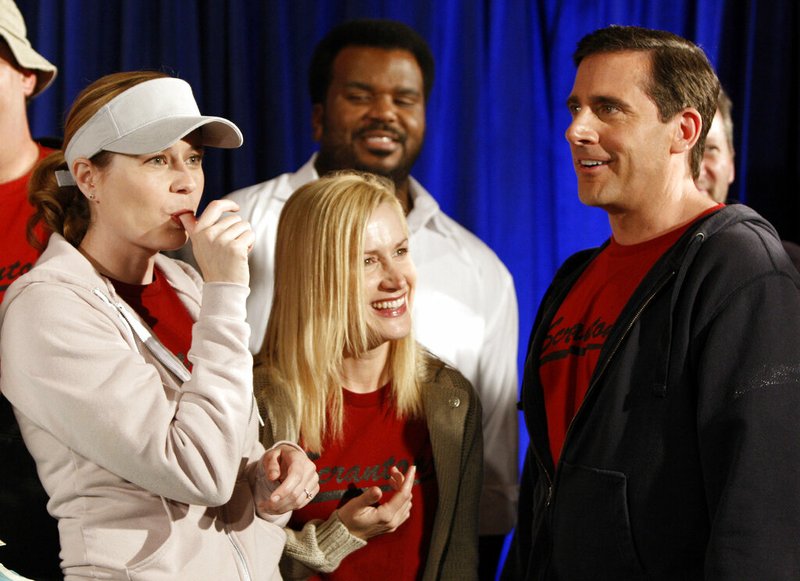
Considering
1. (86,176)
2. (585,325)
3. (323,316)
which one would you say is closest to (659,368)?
(585,325)

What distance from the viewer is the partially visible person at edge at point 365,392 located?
201 cm

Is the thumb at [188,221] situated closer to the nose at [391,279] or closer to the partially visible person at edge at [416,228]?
the nose at [391,279]

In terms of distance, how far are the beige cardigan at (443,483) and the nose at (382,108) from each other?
0.97m

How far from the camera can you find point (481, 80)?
3004 mm

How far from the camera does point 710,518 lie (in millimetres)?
1593

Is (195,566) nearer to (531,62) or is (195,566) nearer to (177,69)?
(177,69)

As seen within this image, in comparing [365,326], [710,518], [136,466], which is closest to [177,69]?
[365,326]

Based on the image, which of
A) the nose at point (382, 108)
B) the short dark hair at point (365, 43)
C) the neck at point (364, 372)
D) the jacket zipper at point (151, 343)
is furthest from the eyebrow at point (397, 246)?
the short dark hair at point (365, 43)

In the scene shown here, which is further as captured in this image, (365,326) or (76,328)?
(365,326)

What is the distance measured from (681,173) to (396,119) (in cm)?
111

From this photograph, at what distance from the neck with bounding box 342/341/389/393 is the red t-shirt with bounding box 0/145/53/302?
0.68 metres

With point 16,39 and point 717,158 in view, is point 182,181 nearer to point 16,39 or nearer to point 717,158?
point 16,39

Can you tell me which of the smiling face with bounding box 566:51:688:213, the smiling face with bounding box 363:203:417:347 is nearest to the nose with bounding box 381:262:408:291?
the smiling face with bounding box 363:203:417:347

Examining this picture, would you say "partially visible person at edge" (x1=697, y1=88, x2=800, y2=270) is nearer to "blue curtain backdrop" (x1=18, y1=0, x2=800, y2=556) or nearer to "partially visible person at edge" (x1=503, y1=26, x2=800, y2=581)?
"blue curtain backdrop" (x1=18, y1=0, x2=800, y2=556)
